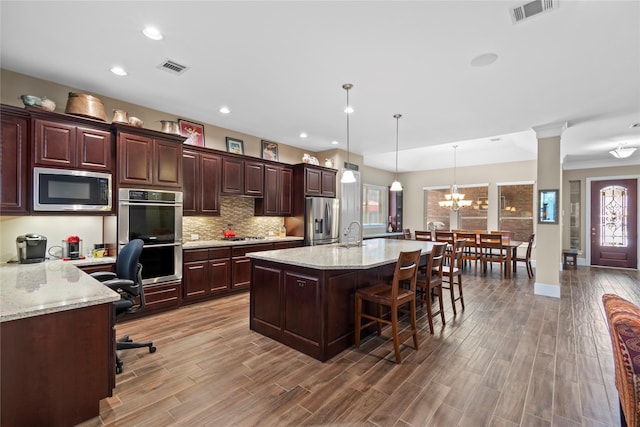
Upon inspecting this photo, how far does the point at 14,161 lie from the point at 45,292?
6.22 feet

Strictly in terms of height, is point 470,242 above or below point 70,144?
below

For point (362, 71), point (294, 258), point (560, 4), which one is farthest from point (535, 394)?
point (362, 71)

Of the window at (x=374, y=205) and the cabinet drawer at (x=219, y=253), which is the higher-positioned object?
the window at (x=374, y=205)

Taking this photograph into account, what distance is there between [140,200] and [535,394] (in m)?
4.30

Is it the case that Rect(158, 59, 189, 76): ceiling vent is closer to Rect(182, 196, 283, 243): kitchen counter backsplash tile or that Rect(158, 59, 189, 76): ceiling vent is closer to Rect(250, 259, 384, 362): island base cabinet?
Rect(250, 259, 384, 362): island base cabinet

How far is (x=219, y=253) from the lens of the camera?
4.43 meters

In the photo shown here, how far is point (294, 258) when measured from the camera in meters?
2.84

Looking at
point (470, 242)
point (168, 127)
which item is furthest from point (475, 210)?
point (168, 127)

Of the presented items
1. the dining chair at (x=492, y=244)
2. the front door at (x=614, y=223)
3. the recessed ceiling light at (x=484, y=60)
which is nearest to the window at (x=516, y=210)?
the front door at (x=614, y=223)

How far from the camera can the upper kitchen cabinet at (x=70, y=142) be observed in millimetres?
2947

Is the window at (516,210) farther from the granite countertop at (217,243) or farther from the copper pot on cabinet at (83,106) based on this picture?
the copper pot on cabinet at (83,106)

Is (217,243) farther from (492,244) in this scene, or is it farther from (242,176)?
(492,244)

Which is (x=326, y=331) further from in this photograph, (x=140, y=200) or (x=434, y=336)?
(x=140, y=200)

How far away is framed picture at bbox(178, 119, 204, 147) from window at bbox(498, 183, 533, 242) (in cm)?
761
